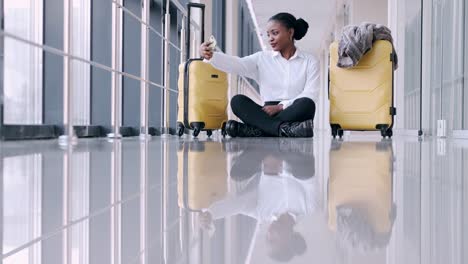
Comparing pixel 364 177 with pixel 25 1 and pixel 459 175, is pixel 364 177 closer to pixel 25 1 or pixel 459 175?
pixel 459 175

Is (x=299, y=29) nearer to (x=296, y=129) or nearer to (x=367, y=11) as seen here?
(x=296, y=129)

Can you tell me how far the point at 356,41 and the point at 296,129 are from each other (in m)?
0.59

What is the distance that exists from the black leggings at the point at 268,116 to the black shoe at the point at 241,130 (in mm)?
46

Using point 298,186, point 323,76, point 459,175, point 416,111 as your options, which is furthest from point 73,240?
point 323,76

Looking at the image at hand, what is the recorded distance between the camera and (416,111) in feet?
15.2

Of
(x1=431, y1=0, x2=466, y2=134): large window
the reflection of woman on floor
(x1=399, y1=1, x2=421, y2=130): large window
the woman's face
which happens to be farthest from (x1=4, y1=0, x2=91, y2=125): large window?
(x1=399, y1=1, x2=421, y2=130): large window

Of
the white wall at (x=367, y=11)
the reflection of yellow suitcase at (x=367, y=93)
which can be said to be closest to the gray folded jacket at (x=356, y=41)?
the reflection of yellow suitcase at (x=367, y=93)

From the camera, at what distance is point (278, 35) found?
124 inches

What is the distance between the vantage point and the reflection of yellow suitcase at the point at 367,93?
10.5 ft

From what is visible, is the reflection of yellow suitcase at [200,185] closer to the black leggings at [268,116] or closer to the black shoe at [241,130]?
the black leggings at [268,116]

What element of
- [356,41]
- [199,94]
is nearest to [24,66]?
[199,94]

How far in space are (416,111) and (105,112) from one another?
98.1 inches

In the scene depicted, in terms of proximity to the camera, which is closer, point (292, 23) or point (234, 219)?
point (234, 219)

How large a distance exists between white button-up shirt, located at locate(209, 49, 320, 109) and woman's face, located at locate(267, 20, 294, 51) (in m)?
0.05
